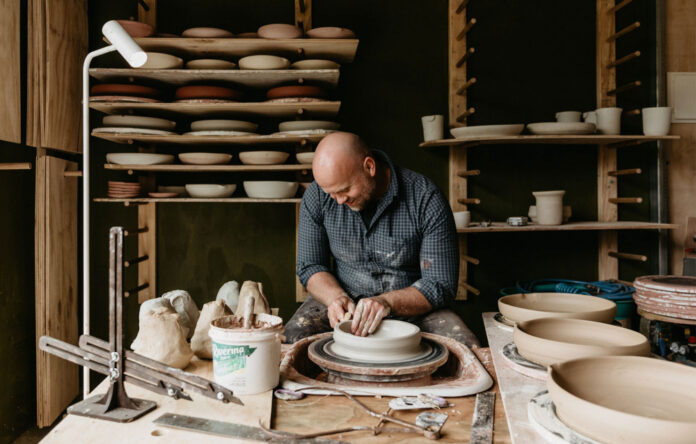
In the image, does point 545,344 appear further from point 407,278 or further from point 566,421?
point 407,278

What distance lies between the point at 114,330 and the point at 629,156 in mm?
3577

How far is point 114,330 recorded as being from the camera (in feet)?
3.87

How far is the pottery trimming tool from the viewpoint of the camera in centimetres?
115

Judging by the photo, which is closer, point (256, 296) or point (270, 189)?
point (256, 296)

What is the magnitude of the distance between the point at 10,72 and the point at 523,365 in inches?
113

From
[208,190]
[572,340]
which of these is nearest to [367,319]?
[572,340]

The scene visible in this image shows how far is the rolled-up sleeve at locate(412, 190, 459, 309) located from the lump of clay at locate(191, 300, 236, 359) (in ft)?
3.28

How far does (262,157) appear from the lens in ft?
10.1

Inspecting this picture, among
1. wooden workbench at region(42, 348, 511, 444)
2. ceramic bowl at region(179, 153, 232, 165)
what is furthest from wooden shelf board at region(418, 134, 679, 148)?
wooden workbench at region(42, 348, 511, 444)

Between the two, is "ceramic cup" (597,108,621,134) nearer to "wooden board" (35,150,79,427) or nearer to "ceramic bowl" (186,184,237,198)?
"ceramic bowl" (186,184,237,198)

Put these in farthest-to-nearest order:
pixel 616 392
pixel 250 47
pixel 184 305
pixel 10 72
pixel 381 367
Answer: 1. pixel 250 47
2. pixel 10 72
3. pixel 184 305
4. pixel 381 367
5. pixel 616 392

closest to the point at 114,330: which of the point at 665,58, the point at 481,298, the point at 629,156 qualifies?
the point at 481,298

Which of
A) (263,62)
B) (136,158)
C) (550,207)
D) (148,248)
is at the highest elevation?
(263,62)

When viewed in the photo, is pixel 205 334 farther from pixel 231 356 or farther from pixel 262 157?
pixel 262 157
